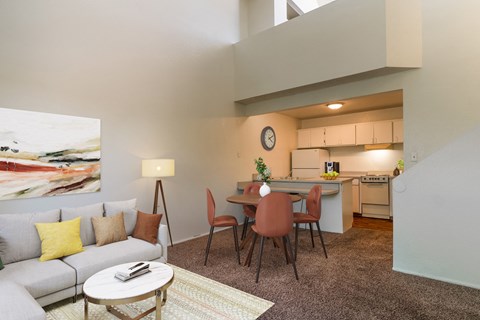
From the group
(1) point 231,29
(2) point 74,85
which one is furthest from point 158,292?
(1) point 231,29

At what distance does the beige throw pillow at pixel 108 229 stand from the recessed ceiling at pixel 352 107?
3932mm

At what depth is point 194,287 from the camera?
2.74 m

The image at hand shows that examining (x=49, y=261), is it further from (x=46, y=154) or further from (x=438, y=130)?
(x=438, y=130)

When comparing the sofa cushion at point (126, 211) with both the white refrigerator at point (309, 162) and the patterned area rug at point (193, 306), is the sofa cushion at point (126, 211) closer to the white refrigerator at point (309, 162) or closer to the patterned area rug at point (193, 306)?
the patterned area rug at point (193, 306)

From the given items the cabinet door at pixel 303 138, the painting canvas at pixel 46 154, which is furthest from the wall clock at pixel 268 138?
the painting canvas at pixel 46 154

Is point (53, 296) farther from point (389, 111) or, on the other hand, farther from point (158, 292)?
point (389, 111)

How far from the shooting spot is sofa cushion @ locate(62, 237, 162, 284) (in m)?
2.48

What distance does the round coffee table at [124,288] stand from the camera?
1.85 metres

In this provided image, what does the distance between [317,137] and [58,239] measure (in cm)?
661

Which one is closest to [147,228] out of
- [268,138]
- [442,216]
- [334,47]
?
[442,216]

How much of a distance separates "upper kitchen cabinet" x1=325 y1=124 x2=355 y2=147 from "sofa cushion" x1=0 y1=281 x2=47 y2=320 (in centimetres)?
690

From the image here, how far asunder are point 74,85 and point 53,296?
7.94 feet

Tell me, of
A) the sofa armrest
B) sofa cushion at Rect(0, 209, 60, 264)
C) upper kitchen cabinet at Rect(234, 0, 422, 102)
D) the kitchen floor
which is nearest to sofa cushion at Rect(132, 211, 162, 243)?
the sofa armrest

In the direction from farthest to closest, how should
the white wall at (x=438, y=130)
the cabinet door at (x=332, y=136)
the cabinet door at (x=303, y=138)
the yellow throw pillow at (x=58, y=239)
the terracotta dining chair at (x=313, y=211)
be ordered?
the cabinet door at (x=303, y=138) → the cabinet door at (x=332, y=136) → the terracotta dining chair at (x=313, y=211) → the white wall at (x=438, y=130) → the yellow throw pillow at (x=58, y=239)
